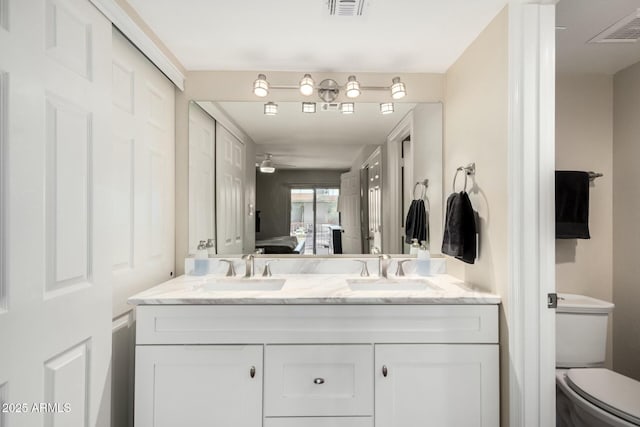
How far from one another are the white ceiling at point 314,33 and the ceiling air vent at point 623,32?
0.70 metres

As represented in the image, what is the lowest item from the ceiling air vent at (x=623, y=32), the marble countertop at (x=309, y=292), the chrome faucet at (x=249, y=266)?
the marble countertop at (x=309, y=292)

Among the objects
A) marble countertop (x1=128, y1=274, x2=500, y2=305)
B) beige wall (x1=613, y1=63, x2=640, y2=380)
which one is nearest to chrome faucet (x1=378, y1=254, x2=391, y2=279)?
marble countertop (x1=128, y1=274, x2=500, y2=305)

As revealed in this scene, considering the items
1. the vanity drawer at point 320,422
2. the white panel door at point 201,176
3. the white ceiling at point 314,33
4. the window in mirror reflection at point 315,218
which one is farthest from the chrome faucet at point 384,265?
the white ceiling at point 314,33

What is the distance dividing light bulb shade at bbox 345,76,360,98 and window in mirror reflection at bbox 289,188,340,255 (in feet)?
2.00

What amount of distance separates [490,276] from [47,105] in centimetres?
188

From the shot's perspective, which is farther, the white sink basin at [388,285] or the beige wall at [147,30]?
the white sink basin at [388,285]

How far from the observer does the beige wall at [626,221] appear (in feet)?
6.51

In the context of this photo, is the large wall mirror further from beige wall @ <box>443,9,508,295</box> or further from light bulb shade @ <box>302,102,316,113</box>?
beige wall @ <box>443,9,508,295</box>

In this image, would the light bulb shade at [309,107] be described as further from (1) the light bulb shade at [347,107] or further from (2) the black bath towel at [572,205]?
(2) the black bath towel at [572,205]

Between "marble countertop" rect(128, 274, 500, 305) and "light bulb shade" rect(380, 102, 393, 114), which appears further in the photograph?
"light bulb shade" rect(380, 102, 393, 114)

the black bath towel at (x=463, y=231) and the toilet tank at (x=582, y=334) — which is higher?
the black bath towel at (x=463, y=231)

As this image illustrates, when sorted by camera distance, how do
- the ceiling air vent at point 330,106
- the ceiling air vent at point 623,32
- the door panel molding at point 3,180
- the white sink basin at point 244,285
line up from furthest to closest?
the ceiling air vent at point 330,106 → the white sink basin at point 244,285 → the ceiling air vent at point 623,32 → the door panel molding at point 3,180

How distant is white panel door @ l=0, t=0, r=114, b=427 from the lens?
857 millimetres

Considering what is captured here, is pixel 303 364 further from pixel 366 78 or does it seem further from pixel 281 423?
pixel 366 78
